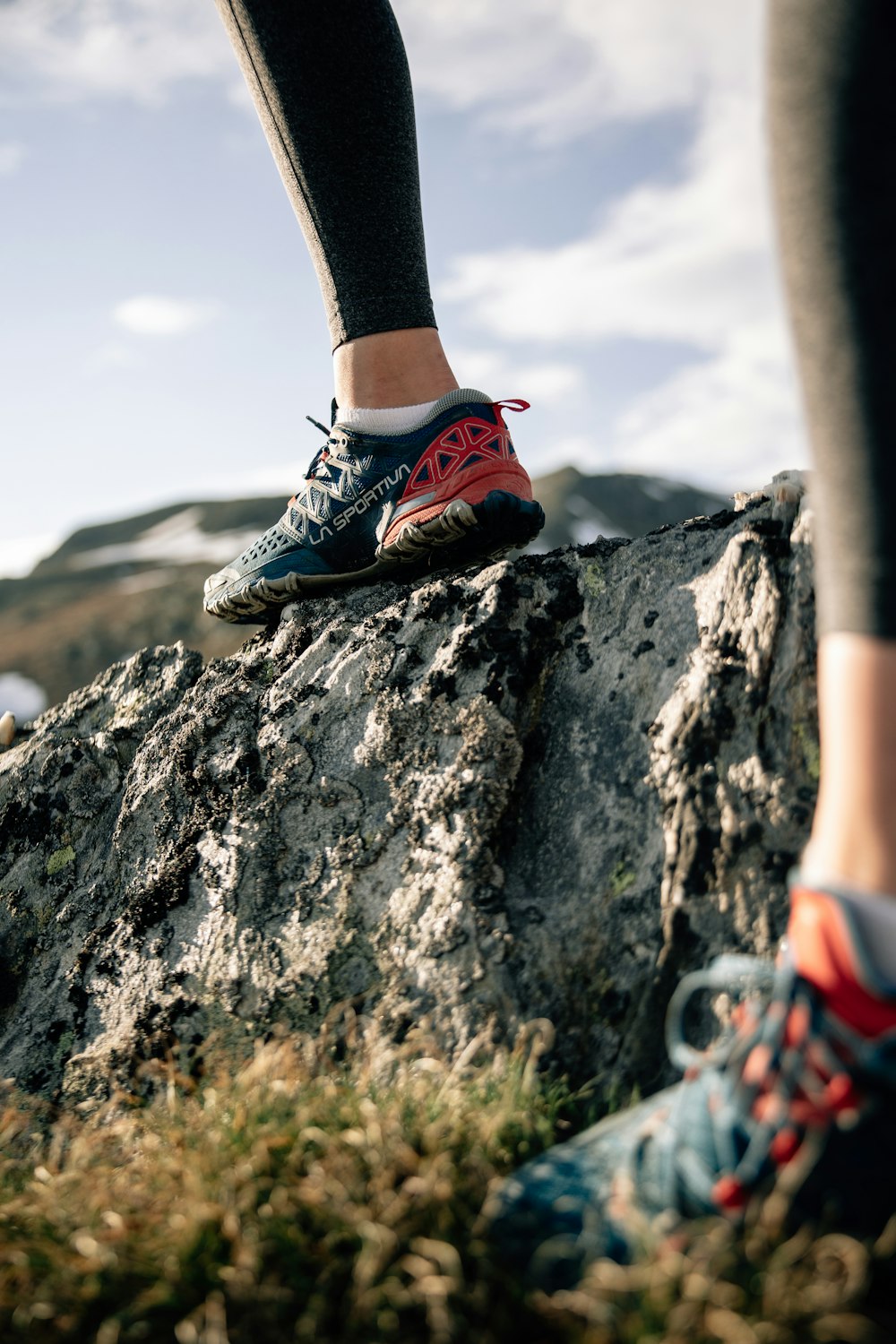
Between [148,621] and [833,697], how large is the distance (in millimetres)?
32461

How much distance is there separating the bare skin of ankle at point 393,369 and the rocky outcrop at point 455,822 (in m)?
0.61

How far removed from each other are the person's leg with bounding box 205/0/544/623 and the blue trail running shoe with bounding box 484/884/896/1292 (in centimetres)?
184

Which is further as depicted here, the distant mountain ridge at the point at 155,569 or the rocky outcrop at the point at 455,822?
the distant mountain ridge at the point at 155,569

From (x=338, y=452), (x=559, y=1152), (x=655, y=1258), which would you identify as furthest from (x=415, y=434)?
(x=655, y=1258)

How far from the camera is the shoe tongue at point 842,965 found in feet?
4.34

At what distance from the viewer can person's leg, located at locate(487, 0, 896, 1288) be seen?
1337 mm

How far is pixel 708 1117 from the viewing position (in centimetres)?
144

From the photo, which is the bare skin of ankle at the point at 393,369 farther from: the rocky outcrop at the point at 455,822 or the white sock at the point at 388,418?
the rocky outcrop at the point at 455,822

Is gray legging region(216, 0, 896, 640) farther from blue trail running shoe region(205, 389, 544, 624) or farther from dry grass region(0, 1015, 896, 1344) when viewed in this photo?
blue trail running shoe region(205, 389, 544, 624)

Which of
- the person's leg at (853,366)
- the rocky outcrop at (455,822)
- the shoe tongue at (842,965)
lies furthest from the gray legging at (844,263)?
the rocky outcrop at (455,822)

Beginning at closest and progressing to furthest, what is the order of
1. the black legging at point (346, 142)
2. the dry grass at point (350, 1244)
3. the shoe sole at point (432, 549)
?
the dry grass at point (350, 1244) → the black legging at point (346, 142) → the shoe sole at point (432, 549)

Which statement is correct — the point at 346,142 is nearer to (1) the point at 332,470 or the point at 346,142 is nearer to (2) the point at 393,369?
(2) the point at 393,369

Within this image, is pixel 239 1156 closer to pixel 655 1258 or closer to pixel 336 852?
pixel 655 1258

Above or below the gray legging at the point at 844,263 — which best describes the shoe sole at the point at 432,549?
above
